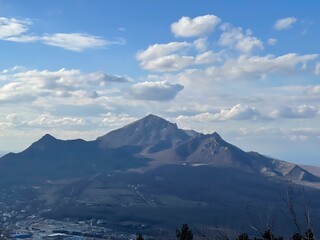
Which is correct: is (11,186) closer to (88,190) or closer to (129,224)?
(88,190)

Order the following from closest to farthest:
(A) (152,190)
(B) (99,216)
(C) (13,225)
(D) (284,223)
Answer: (C) (13,225), (D) (284,223), (B) (99,216), (A) (152,190)

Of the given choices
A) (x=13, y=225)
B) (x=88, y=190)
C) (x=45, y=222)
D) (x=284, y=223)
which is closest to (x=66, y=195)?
(x=88, y=190)

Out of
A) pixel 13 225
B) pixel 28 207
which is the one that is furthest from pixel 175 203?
pixel 13 225

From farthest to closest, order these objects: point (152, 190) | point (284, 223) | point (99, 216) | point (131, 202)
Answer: point (152, 190) < point (131, 202) < point (99, 216) < point (284, 223)

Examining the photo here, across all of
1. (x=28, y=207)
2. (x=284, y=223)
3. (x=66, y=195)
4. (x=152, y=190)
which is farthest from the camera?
(x=152, y=190)

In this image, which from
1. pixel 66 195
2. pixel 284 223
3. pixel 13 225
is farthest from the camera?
pixel 66 195

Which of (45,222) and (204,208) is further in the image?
(204,208)

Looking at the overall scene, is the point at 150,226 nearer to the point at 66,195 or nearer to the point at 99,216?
the point at 99,216

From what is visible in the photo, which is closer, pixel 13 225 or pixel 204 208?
pixel 13 225
